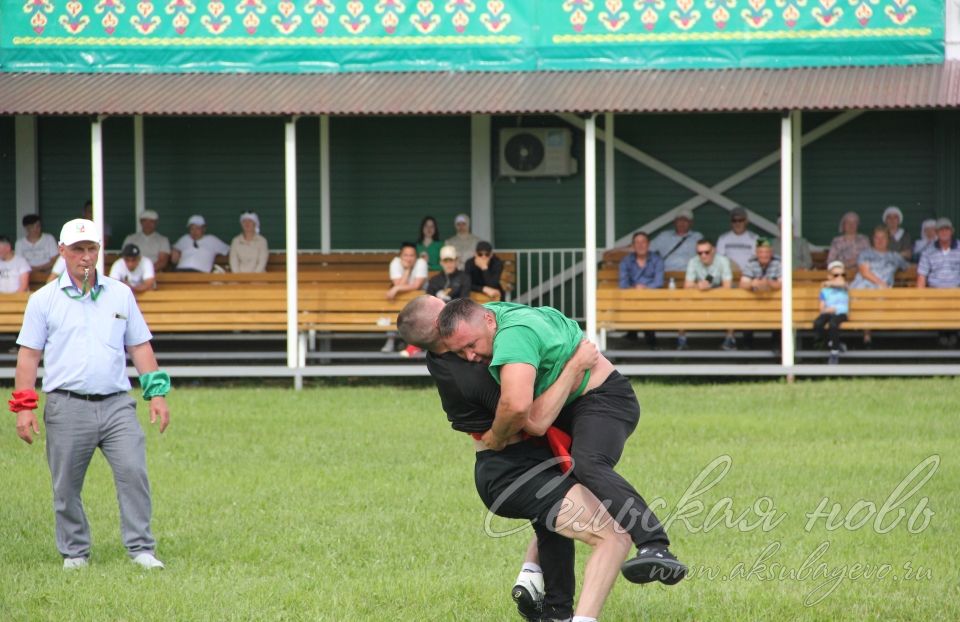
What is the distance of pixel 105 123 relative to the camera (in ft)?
63.5

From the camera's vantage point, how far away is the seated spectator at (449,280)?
16.2m

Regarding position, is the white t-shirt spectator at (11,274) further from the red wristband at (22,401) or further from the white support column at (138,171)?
the red wristband at (22,401)

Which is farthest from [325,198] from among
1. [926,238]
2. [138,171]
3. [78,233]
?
[78,233]

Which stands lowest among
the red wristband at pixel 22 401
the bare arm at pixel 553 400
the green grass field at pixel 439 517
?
the green grass field at pixel 439 517

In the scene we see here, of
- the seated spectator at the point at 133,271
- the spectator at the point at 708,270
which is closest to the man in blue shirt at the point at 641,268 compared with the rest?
the spectator at the point at 708,270

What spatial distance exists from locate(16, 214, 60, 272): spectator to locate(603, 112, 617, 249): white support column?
686cm

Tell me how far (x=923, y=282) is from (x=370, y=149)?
7213mm

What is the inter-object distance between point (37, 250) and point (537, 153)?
6344mm

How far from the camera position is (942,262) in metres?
16.5

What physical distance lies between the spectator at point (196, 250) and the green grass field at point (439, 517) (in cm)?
345

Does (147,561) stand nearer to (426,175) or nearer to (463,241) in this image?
(463,241)

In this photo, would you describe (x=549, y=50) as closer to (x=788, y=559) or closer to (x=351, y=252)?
(x=351, y=252)

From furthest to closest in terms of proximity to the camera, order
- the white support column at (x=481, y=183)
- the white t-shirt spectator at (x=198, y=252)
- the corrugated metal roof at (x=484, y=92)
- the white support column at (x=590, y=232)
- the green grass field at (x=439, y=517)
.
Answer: the white support column at (x=481, y=183) → the white t-shirt spectator at (x=198, y=252) → the white support column at (x=590, y=232) → the corrugated metal roof at (x=484, y=92) → the green grass field at (x=439, y=517)

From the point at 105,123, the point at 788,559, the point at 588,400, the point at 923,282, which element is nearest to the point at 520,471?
the point at 588,400
